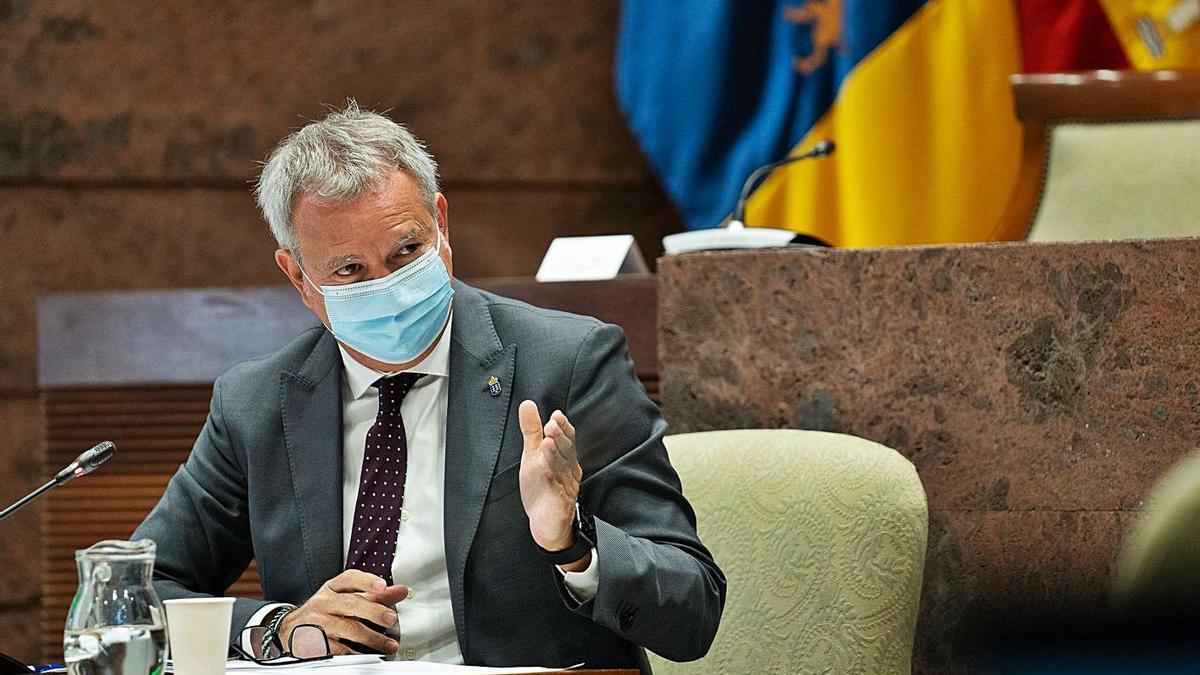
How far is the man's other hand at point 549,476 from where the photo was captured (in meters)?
1.72

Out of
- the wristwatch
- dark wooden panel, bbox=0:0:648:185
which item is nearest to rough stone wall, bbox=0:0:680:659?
dark wooden panel, bbox=0:0:648:185

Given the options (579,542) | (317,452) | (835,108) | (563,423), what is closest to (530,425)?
(563,423)

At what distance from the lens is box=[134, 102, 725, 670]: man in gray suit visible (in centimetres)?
202

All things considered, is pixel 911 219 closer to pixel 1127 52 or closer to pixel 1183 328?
pixel 1127 52

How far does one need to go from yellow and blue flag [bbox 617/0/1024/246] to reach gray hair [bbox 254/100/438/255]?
2175 millimetres

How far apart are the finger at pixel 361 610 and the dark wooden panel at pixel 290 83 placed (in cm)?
280

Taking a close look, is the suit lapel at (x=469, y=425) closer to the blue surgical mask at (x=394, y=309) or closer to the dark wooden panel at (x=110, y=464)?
the blue surgical mask at (x=394, y=309)

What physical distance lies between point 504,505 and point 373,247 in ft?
1.36

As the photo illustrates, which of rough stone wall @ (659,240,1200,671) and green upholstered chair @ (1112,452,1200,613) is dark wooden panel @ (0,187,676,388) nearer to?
rough stone wall @ (659,240,1200,671)

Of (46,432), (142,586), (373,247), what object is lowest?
(46,432)

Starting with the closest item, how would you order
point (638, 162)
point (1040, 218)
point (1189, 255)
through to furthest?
point (1189, 255) < point (1040, 218) < point (638, 162)

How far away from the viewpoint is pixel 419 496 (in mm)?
2145

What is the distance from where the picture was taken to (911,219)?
4102mm

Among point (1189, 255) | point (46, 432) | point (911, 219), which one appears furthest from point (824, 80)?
point (46, 432)
